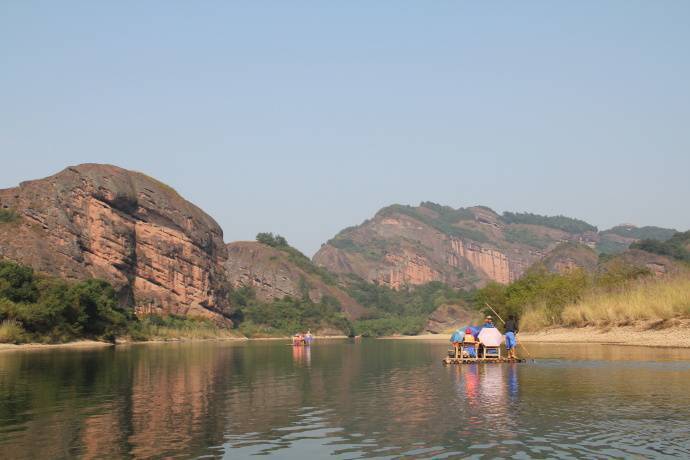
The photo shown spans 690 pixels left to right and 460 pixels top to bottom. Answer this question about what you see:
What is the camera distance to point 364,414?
22.0 meters

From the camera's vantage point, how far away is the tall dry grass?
183 feet

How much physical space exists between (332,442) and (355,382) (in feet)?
50.9

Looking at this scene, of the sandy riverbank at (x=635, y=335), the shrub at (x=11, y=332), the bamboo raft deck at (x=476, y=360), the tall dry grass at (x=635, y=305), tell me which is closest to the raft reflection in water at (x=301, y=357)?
the bamboo raft deck at (x=476, y=360)

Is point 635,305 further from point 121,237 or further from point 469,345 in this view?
point 121,237

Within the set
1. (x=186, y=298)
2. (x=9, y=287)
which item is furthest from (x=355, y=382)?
(x=186, y=298)

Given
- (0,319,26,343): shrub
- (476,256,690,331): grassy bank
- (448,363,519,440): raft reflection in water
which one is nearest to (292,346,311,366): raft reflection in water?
(448,363,519,440): raft reflection in water

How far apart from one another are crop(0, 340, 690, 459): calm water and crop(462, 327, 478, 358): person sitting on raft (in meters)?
5.85

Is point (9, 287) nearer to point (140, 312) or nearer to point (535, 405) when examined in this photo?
point (140, 312)

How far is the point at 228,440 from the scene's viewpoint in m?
18.0

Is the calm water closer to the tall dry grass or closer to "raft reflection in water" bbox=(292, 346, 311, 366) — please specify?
"raft reflection in water" bbox=(292, 346, 311, 366)

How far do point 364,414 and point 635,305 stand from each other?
148 feet

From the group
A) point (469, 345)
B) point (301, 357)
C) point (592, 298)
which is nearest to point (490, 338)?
point (469, 345)

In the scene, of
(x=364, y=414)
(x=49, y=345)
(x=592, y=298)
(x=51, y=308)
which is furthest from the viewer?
(x=51, y=308)

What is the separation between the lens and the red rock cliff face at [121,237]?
14888 cm
